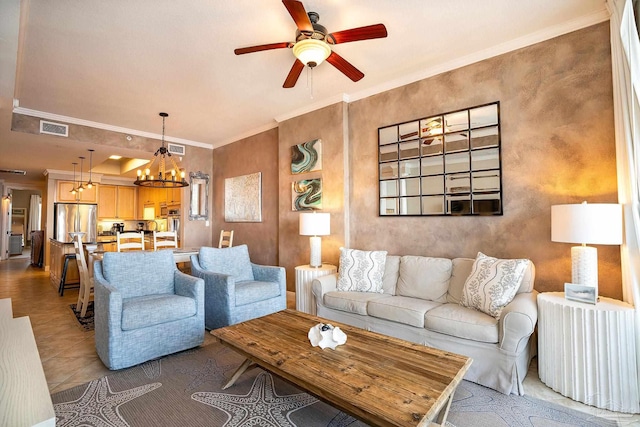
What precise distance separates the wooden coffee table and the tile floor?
100 centimetres

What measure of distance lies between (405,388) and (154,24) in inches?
125

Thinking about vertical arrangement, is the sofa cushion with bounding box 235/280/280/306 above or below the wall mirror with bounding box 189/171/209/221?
below

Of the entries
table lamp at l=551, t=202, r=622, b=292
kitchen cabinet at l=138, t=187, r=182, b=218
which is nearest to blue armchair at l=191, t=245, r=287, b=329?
table lamp at l=551, t=202, r=622, b=292

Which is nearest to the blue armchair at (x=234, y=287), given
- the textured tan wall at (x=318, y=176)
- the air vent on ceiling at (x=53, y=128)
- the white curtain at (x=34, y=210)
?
the textured tan wall at (x=318, y=176)

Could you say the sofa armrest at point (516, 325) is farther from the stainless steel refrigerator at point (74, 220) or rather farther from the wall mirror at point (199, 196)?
the stainless steel refrigerator at point (74, 220)

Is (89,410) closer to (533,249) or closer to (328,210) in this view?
(328,210)

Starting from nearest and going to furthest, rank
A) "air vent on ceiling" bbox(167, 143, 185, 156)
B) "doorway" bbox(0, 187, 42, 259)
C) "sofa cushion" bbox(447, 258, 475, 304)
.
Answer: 1. "sofa cushion" bbox(447, 258, 475, 304)
2. "air vent on ceiling" bbox(167, 143, 185, 156)
3. "doorway" bbox(0, 187, 42, 259)

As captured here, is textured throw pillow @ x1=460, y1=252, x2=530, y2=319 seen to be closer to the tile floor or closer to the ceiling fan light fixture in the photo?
the tile floor

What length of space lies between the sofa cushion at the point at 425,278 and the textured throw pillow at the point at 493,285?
305 millimetres

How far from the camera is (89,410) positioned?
1912 mm

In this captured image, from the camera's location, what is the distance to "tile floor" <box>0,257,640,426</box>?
6.83ft

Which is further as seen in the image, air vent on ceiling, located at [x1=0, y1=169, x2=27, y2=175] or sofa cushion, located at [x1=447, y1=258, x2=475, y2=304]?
air vent on ceiling, located at [x1=0, y1=169, x2=27, y2=175]

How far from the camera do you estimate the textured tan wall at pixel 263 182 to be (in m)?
5.18

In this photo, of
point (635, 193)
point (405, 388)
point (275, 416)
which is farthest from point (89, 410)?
point (635, 193)
